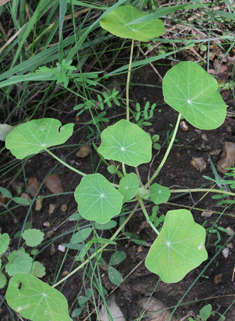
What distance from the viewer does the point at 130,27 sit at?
177cm

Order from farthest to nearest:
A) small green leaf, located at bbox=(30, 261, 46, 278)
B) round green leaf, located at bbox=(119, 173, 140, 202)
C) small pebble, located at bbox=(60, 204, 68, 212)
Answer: small pebble, located at bbox=(60, 204, 68, 212)
small green leaf, located at bbox=(30, 261, 46, 278)
round green leaf, located at bbox=(119, 173, 140, 202)

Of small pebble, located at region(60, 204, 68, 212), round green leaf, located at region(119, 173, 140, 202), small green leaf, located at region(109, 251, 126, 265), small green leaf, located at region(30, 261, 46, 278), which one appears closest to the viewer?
round green leaf, located at region(119, 173, 140, 202)

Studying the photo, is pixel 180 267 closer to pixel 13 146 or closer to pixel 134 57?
pixel 13 146

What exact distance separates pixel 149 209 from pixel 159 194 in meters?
0.27

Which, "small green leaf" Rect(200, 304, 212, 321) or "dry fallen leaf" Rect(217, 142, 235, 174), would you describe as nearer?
"small green leaf" Rect(200, 304, 212, 321)

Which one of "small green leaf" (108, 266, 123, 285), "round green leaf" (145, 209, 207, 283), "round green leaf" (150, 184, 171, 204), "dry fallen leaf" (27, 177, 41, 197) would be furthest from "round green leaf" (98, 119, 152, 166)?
"dry fallen leaf" (27, 177, 41, 197)

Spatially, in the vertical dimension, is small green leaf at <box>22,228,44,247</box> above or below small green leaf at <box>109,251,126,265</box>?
above

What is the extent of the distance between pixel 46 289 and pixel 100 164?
932 mm

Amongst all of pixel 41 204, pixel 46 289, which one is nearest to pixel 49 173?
pixel 41 204

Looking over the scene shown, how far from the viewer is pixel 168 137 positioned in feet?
6.52

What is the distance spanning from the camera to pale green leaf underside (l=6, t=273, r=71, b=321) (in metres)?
1.51

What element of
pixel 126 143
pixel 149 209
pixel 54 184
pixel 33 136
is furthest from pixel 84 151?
pixel 149 209

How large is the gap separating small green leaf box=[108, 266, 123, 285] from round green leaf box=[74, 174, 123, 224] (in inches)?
17.7

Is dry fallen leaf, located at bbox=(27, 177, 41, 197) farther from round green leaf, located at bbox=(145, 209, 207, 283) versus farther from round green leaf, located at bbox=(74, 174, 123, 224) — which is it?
round green leaf, located at bbox=(145, 209, 207, 283)
